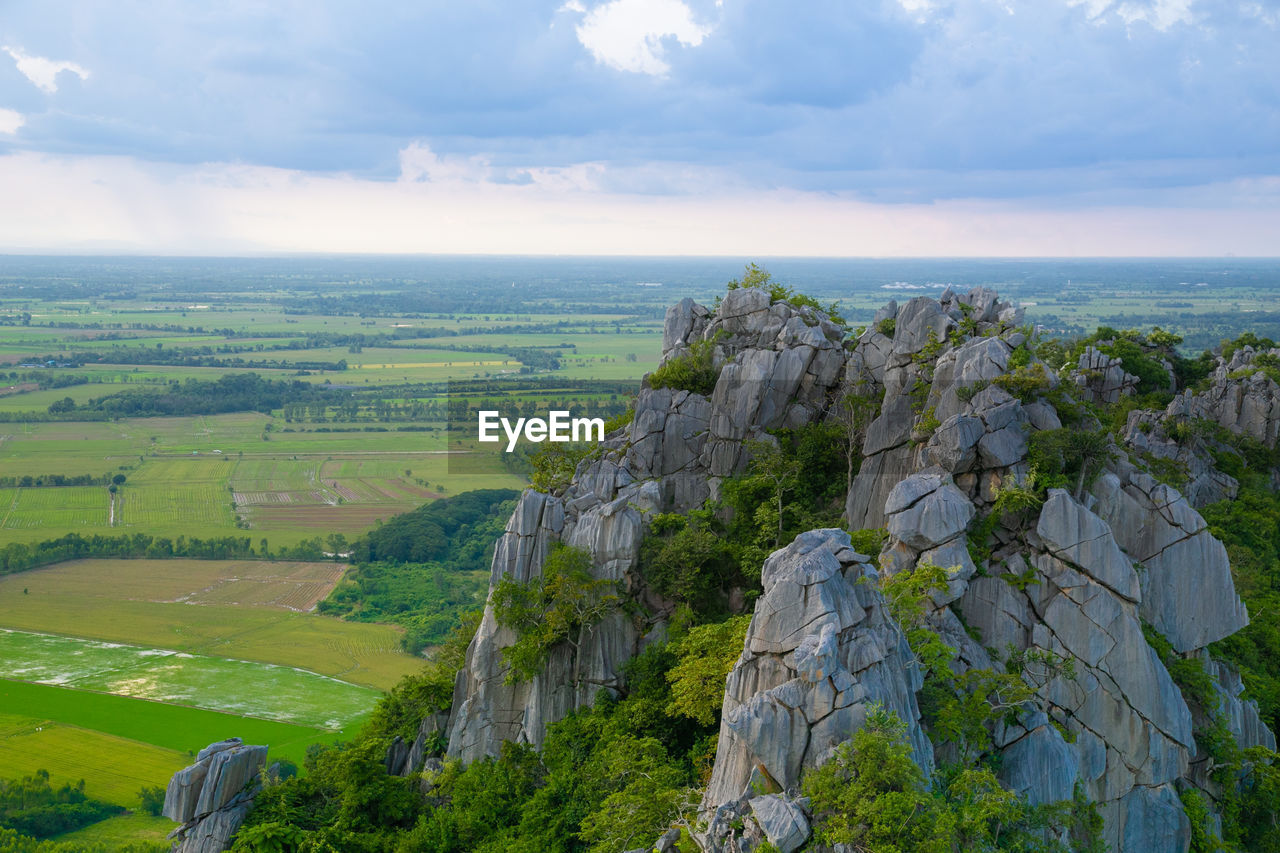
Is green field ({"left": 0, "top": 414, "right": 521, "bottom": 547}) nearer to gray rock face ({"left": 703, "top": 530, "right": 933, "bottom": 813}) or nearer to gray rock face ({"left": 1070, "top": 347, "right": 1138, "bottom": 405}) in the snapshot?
gray rock face ({"left": 1070, "top": 347, "right": 1138, "bottom": 405})

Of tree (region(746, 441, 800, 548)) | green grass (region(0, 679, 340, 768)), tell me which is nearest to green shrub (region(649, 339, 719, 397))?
→ tree (region(746, 441, 800, 548))

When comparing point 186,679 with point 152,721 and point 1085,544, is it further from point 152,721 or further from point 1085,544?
point 1085,544

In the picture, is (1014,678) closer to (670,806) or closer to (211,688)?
(670,806)

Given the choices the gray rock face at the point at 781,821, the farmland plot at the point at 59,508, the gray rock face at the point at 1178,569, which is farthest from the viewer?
the farmland plot at the point at 59,508

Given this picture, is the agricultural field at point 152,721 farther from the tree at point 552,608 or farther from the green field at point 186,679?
the tree at point 552,608

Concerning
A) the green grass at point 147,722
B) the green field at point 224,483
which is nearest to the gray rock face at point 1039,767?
the green grass at point 147,722

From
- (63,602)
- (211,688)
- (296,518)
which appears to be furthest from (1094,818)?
(296,518)
